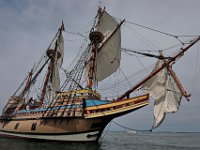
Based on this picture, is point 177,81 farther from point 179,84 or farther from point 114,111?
point 114,111

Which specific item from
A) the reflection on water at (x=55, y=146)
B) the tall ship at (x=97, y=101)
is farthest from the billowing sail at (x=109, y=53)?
the reflection on water at (x=55, y=146)

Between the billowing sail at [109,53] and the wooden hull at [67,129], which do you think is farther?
the billowing sail at [109,53]

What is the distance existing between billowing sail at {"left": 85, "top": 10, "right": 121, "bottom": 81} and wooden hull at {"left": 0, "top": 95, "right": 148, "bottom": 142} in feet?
33.0

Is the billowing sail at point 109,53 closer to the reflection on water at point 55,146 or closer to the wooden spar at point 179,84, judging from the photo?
the wooden spar at point 179,84

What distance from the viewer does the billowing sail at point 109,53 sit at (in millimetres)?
35500

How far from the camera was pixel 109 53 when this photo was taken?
36219 millimetres

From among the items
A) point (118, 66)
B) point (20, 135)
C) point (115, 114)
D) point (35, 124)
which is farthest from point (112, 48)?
point (20, 135)

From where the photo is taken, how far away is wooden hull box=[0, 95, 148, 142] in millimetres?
26109

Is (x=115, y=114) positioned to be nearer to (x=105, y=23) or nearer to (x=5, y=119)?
(x=105, y=23)

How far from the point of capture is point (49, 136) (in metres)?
29.2

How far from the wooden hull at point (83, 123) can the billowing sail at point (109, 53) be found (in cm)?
1005

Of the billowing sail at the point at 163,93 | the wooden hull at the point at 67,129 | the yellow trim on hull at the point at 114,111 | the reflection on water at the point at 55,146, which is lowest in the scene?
the reflection on water at the point at 55,146

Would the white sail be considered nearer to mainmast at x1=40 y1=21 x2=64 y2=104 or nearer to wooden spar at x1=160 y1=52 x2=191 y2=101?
wooden spar at x1=160 y1=52 x2=191 y2=101

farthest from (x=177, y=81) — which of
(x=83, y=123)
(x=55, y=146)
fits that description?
(x=55, y=146)
